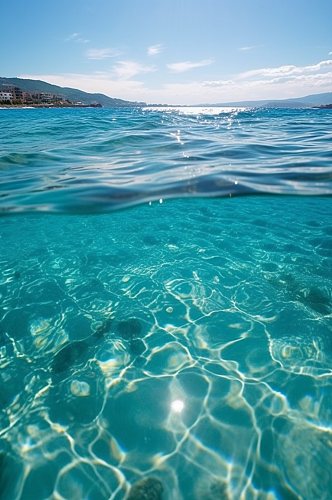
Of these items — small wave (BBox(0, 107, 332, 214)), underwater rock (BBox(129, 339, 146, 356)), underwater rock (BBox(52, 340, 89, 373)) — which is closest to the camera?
underwater rock (BBox(52, 340, 89, 373))

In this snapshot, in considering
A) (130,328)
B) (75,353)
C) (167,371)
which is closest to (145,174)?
(130,328)

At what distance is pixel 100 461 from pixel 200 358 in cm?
149

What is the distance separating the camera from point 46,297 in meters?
4.63

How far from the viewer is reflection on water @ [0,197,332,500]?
2264 millimetres

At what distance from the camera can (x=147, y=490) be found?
7.13 ft

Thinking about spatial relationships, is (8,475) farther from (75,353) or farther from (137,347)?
(137,347)

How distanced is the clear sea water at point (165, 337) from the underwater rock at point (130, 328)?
19 mm

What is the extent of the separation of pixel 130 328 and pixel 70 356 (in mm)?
875

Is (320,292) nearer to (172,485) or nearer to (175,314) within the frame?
(175,314)

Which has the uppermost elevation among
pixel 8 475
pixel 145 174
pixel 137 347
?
pixel 145 174

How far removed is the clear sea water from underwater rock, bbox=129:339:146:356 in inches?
0.8

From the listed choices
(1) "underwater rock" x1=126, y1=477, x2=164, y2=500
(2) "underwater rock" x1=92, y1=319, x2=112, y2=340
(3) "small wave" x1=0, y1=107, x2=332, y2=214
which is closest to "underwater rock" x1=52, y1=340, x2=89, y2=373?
(2) "underwater rock" x1=92, y1=319, x2=112, y2=340

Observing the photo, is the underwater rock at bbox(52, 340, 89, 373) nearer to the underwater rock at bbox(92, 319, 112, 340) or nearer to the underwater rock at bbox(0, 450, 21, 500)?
the underwater rock at bbox(92, 319, 112, 340)

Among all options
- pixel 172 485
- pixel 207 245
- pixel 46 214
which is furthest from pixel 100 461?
pixel 46 214
